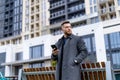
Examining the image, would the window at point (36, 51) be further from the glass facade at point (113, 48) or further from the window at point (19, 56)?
the glass facade at point (113, 48)

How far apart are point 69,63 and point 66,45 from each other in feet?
0.95

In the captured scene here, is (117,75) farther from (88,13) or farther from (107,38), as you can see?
(88,13)

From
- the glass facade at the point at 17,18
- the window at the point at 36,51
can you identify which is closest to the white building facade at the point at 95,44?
the window at the point at 36,51

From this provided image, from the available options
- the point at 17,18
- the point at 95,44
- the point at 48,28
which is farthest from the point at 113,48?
the point at 17,18

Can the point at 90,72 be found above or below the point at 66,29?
below

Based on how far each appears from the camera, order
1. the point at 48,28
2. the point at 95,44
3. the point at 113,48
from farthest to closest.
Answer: the point at 48,28
the point at 113,48
the point at 95,44

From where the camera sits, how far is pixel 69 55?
3334mm

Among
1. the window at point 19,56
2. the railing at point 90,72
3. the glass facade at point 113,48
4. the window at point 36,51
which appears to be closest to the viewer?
the railing at point 90,72

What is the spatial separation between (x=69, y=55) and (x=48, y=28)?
146 feet

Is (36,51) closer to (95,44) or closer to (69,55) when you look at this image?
(95,44)

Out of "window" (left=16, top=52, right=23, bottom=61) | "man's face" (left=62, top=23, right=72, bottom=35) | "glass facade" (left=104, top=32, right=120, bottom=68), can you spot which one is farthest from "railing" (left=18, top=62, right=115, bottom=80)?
"window" (left=16, top=52, right=23, bottom=61)

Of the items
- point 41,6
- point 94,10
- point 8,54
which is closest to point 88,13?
point 94,10

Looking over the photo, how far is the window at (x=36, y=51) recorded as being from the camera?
3381cm

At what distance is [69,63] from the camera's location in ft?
10.8
